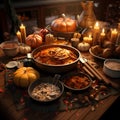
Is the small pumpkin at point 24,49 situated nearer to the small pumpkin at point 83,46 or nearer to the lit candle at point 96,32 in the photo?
the small pumpkin at point 83,46

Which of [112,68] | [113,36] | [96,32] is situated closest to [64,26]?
[96,32]

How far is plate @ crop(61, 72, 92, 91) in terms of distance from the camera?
3.92 feet

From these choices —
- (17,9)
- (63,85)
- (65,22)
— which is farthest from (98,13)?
→ (63,85)

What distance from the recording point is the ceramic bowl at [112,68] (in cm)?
132

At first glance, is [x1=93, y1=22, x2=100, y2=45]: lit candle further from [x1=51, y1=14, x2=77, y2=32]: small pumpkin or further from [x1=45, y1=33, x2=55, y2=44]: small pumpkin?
[x1=45, y1=33, x2=55, y2=44]: small pumpkin

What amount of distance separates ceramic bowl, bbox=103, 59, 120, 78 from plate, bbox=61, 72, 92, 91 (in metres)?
0.19

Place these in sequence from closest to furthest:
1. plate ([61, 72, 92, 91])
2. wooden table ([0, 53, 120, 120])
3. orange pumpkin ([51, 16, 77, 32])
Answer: wooden table ([0, 53, 120, 120])
plate ([61, 72, 92, 91])
orange pumpkin ([51, 16, 77, 32])

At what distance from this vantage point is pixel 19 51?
1.74m

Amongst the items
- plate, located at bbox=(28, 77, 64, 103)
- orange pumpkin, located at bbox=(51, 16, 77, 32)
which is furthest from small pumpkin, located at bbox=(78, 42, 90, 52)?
plate, located at bbox=(28, 77, 64, 103)

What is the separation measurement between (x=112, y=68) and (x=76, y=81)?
0.35 meters

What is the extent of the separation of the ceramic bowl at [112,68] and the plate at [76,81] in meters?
0.19

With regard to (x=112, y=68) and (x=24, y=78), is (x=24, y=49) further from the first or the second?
(x=112, y=68)

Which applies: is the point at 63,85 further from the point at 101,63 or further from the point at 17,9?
the point at 17,9

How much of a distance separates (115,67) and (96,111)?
0.49 meters
